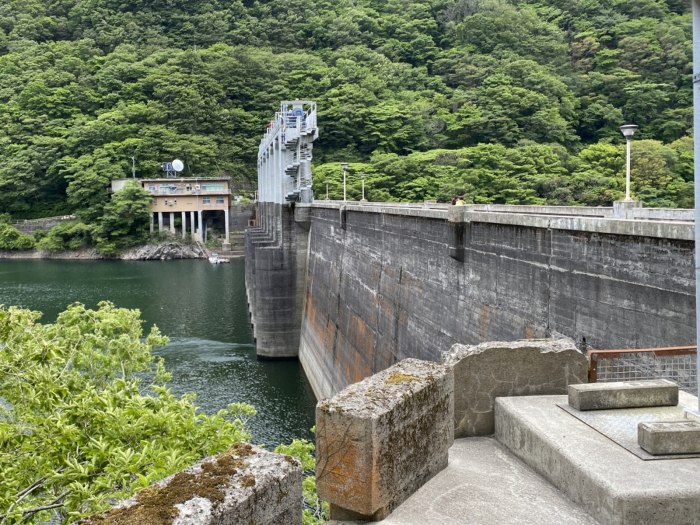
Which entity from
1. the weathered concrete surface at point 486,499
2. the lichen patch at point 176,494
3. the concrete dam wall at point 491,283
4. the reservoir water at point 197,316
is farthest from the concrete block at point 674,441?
the reservoir water at point 197,316

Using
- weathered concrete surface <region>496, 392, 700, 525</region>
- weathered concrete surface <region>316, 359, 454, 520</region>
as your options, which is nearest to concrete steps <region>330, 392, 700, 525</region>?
weathered concrete surface <region>496, 392, 700, 525</region>

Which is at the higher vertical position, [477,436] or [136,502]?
[136,502]

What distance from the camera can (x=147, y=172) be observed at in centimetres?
9025

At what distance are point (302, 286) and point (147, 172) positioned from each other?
63.1m

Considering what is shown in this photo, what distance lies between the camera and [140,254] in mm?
80750

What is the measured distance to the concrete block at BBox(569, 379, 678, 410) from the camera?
5562 millimetres

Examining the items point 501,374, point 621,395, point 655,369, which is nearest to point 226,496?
point 501,374

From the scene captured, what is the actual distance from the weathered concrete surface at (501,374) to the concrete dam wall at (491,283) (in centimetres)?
298

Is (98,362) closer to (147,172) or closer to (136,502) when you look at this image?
(136,502)

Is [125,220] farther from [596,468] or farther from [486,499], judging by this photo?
[596,468]

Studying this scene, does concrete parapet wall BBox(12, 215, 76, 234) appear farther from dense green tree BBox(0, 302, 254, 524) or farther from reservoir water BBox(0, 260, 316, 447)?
dense green tree BBox(0, 302, 254, 524)

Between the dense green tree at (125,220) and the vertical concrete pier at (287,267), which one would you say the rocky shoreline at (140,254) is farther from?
the vertical concrete pier at (287,267)

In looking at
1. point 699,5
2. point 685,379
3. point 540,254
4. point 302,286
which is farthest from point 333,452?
point 302,286

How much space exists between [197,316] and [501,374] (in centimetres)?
4142
